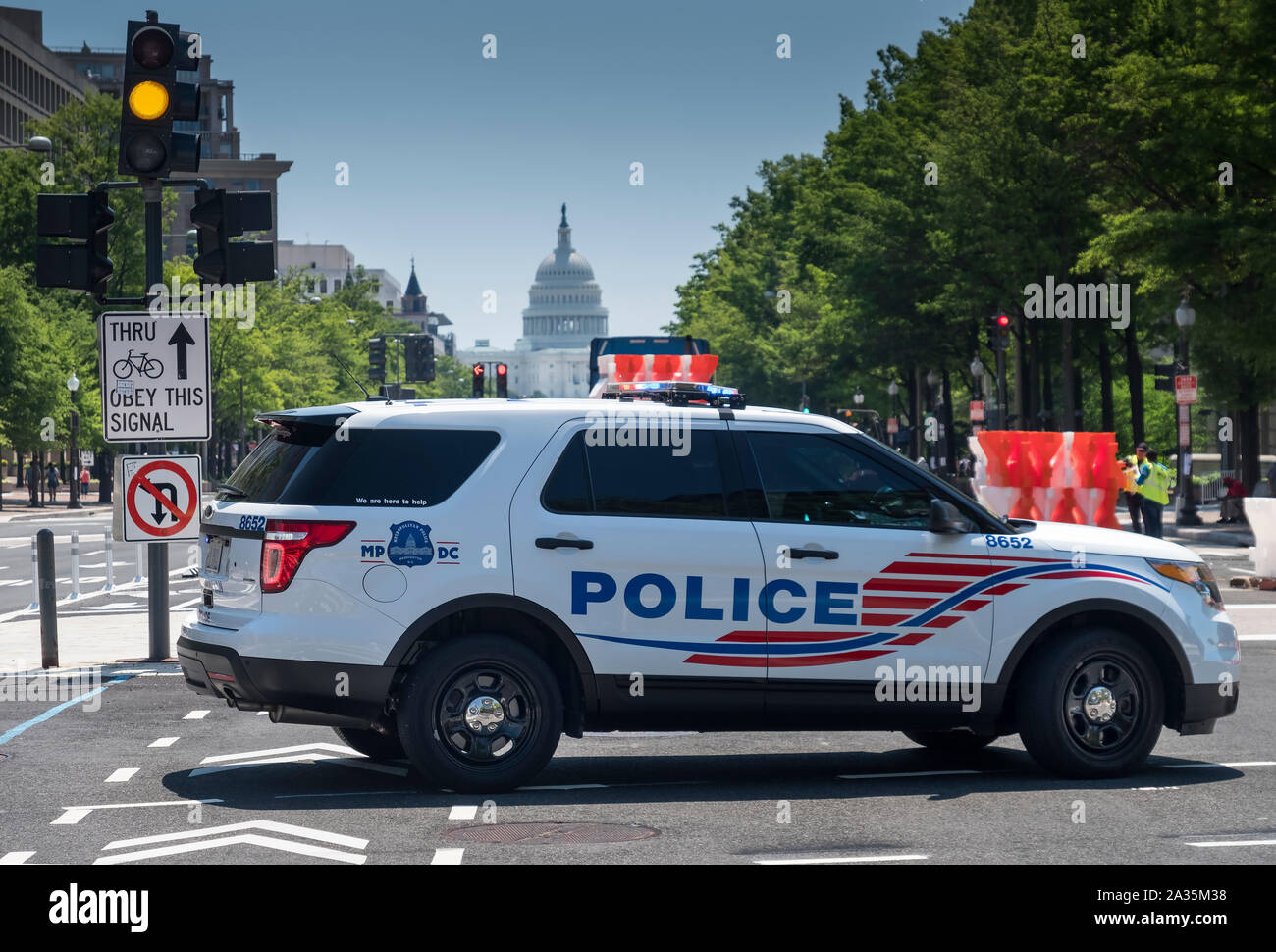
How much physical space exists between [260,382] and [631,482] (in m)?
66.3

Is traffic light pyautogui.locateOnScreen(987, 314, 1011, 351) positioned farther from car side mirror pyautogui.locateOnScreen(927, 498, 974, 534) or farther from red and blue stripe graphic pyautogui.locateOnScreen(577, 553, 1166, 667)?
car side mirror pyautogui.locateOnScreen(927, 498, 974, 534)

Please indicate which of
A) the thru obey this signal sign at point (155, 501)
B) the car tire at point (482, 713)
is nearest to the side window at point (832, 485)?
the car tire at point (482, 713)

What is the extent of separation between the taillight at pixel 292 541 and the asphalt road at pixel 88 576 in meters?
11.4

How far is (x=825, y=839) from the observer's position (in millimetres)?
7719

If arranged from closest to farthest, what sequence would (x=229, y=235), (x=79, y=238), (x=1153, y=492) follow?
(x=79, y=238)
(x=229, y=235)
(x=1153, y=492)

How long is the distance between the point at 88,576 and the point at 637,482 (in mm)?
19856

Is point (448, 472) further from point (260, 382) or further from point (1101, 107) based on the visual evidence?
point (260, 382)

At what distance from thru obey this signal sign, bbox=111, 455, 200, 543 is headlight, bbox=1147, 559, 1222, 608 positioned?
769 centimetres

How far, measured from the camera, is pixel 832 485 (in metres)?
9.23

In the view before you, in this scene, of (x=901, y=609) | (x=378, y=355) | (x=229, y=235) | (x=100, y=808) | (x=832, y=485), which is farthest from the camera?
(x=378, y=355)

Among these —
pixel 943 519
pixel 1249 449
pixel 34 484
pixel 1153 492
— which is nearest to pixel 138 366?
pixel 943 519

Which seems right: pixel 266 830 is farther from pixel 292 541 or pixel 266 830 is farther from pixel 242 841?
pixel 292 541

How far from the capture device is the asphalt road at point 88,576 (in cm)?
2102
